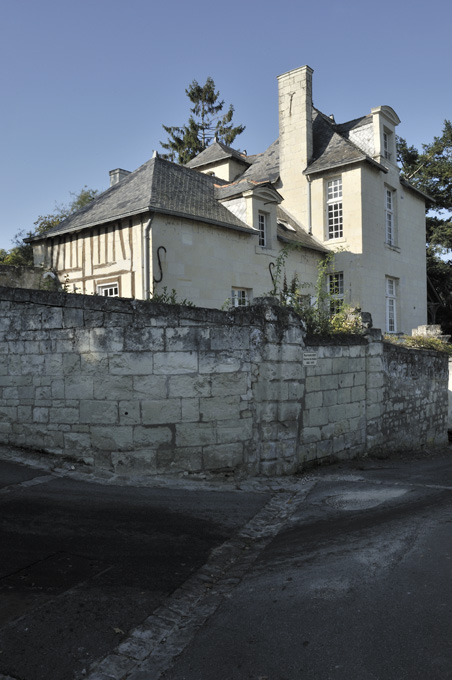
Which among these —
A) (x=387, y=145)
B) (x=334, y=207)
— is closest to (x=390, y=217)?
(x=387, y=145)

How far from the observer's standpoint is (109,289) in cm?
1380

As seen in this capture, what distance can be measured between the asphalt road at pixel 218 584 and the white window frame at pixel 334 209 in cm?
1441

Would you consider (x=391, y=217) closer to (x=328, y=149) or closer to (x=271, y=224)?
(x=328, y=149)

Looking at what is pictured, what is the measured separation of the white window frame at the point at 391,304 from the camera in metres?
20.4

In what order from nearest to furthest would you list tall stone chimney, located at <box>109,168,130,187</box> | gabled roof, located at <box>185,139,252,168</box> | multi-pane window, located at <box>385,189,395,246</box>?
tall stone chimney, located at <box>109,168,130,187</box>
multi-pane window, located at <box>385,189,395,246</box>
gabled roof, located at <box>185,139,252,168</box>

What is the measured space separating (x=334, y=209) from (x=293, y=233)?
2380mm

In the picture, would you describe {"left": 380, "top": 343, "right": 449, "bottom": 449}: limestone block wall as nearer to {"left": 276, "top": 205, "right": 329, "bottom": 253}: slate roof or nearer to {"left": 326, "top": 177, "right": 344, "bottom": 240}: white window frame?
{"left": 276, "top": 205, "right": 329, "bottom": 253}: slate roof

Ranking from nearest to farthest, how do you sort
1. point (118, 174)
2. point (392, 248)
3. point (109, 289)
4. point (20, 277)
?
point (20, 277)
point (109, 289)
point (118, 174)
point (392, 248)

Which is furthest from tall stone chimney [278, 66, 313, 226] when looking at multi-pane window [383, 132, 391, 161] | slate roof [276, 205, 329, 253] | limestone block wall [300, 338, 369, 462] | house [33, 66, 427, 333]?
limestone block wall [300, 338, 369, 462]

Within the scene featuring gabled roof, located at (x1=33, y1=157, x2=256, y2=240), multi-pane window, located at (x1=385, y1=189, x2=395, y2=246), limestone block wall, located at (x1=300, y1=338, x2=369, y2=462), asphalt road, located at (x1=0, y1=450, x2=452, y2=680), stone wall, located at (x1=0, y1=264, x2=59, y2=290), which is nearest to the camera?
asphalt road, located at (x1=0, y1=450, x2=452, y2=680)

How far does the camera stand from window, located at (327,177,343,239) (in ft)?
62.1

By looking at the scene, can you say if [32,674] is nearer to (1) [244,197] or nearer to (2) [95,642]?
(2) [95,642]

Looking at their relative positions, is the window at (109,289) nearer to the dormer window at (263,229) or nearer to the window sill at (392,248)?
the dormer window at (263,229)

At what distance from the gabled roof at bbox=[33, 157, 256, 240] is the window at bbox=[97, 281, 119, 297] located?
64.0 inches
